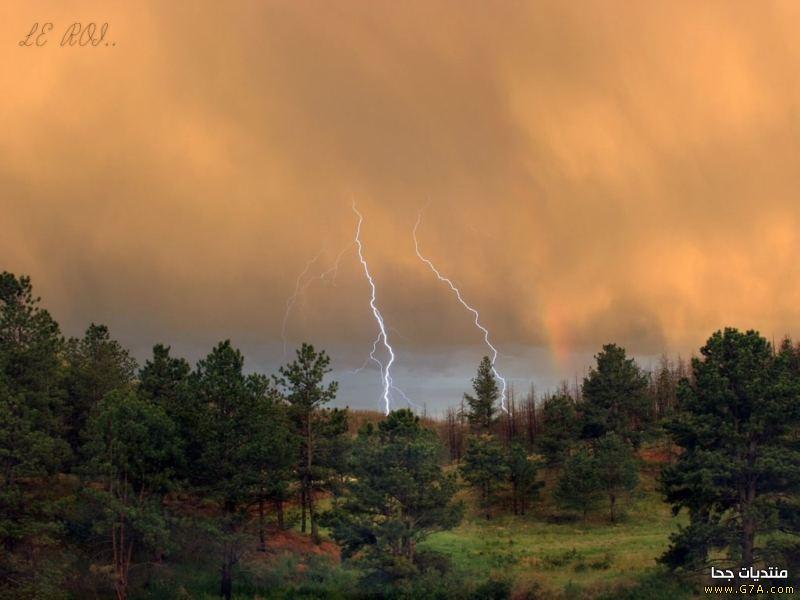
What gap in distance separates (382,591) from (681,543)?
1684 centimetres

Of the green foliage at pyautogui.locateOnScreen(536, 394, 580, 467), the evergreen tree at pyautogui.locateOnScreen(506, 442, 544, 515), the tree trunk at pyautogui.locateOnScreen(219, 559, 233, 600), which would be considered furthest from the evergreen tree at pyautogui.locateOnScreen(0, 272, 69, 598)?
the green foliage at pyautogui.locateOnScreen(536, 394, 580, 467)

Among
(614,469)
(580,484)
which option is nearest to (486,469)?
(580,484)

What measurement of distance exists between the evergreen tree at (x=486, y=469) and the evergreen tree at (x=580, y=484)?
22.8 feet

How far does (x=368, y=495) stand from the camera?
128 feet

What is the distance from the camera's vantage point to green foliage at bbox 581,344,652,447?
82812 mm

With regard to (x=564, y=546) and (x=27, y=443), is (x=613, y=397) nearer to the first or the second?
(x=564, y=546)

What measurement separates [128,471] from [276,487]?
8951mm

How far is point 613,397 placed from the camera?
274ft

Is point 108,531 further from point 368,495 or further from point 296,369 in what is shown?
point 296,369

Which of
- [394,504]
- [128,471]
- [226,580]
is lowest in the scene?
[226,580]

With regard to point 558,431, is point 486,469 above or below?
below

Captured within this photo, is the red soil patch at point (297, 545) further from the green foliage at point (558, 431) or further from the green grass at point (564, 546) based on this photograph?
the green foliage at point (558, 431)

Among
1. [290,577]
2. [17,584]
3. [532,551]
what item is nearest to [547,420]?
[532,551]

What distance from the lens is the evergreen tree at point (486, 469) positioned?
76.1 meters
